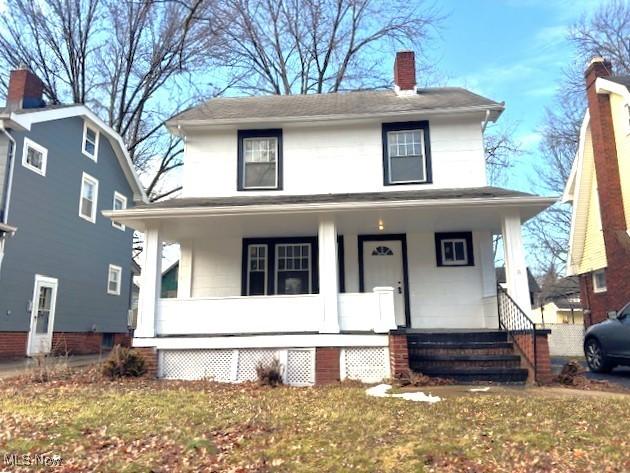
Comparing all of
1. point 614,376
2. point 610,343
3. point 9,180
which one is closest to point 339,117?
point 610,343

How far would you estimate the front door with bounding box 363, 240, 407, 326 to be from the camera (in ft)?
35.6

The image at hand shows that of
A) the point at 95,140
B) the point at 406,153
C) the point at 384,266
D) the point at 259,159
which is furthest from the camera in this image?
the point at 95,140

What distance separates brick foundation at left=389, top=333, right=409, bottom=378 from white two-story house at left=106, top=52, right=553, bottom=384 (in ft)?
0.56

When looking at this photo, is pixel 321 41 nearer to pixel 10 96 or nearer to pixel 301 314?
pixel 10 96

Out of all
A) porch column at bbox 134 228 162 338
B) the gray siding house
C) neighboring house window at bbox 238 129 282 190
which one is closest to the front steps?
porch column at bbox 134 228 162 338

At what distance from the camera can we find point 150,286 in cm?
914

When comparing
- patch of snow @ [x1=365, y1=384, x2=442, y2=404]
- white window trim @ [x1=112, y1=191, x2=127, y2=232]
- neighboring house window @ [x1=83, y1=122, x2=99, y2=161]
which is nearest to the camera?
patch of snow @ [x1=365, y1=384, x2=442, y2=404]

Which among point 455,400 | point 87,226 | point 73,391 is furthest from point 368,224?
point 87,226

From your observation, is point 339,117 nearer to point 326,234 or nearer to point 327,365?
point 326,234

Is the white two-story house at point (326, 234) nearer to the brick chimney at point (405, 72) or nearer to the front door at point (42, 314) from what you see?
the brick chimney at point (405, 72)

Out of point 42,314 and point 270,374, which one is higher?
point 42,314

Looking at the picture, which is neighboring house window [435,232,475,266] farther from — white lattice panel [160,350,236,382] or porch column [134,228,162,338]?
porch column [134,228,162,338]

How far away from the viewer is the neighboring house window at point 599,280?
51.6ft

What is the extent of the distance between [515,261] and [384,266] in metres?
2.84
